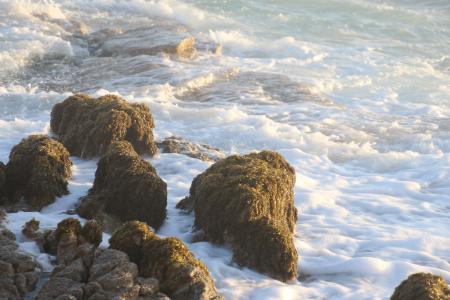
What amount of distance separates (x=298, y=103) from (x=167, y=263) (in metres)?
9.41

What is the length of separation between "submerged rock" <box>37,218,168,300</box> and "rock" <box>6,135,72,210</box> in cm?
158

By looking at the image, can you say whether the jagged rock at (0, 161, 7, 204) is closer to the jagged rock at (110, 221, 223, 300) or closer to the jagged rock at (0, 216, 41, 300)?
the jagged rock at (0, 216, 41, 300)

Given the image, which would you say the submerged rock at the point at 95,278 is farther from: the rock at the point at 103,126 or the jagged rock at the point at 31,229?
the rock at the point at 103,126

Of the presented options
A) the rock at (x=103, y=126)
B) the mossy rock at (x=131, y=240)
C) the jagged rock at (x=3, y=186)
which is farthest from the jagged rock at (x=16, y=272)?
the rock at (x=103, y=126)

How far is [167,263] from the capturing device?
4969mm

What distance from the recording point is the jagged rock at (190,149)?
9125mm

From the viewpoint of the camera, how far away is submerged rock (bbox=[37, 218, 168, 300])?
4453 mm

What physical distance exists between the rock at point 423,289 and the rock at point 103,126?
451cm

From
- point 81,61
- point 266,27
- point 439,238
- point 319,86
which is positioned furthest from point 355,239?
point 266,27

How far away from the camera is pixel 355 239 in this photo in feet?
22.9

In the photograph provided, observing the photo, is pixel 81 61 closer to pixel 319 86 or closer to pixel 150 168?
pixel 319 86

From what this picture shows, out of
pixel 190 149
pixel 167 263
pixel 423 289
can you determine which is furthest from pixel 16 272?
pixel 190 149

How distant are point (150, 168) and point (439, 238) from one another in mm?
3147

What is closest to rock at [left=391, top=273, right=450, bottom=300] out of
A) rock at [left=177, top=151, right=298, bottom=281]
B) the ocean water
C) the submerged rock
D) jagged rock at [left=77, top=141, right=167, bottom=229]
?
the ocean water
